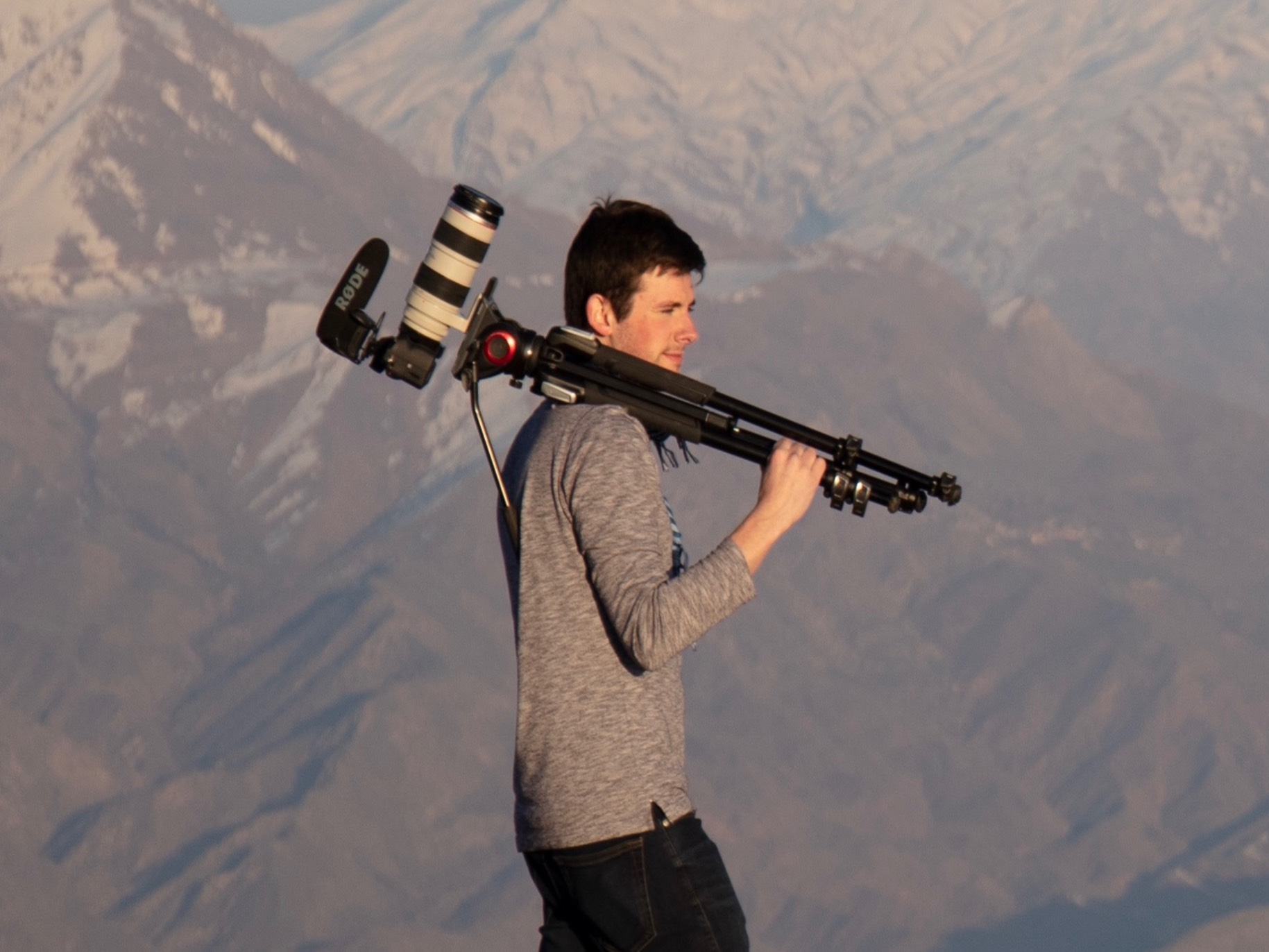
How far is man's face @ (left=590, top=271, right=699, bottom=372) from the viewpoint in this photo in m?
6.97

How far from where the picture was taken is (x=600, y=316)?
703 centimetres

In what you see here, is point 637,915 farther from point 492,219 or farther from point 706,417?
point 492,219

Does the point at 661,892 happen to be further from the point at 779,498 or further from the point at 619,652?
the point at 779,498

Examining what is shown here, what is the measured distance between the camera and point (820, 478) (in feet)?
22.2

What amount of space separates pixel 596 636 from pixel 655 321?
3.22ft

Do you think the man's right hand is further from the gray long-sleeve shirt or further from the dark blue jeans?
the dark blue jeans

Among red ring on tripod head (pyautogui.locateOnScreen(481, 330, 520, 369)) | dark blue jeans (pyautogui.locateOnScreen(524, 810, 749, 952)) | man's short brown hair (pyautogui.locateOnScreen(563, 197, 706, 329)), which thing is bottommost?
dark blue jeans (pyautogui.locateOnScreen(524, 810, 749, 952))

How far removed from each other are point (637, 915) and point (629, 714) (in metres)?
0.59

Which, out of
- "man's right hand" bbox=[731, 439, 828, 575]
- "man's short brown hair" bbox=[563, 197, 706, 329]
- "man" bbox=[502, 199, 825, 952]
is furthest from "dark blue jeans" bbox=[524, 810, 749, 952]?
"man's short brown hair" bbox=[563, 197, 706, 329]

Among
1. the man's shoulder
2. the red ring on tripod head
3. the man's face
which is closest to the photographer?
the man's shoulder

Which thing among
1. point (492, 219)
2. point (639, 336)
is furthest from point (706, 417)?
point (492, 219)

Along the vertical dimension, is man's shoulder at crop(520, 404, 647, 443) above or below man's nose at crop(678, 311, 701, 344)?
below

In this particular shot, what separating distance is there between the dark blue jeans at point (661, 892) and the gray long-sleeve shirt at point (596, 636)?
0.06 m

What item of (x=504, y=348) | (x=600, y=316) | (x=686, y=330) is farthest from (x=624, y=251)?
(x=504, y=348)
